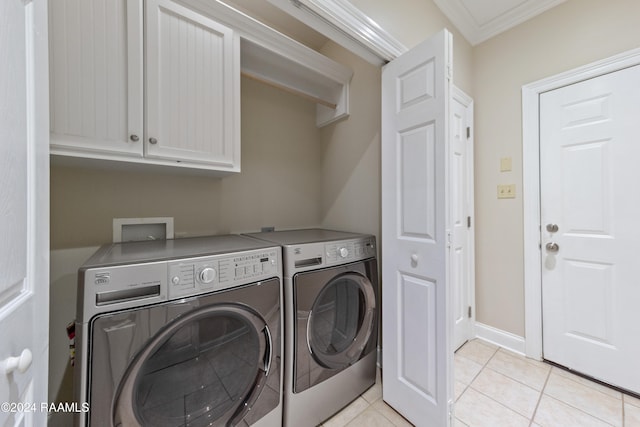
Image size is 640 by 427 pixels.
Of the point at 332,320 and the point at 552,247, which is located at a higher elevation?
the point at 552,247

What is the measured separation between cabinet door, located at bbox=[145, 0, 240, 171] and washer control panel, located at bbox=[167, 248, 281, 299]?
60 centimetres

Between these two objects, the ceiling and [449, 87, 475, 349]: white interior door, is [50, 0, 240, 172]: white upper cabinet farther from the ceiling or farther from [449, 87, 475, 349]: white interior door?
[449, 87, 475, 349]: white interior door

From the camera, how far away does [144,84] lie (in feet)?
3.62

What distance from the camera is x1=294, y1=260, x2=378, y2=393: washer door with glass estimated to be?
3.87 feet

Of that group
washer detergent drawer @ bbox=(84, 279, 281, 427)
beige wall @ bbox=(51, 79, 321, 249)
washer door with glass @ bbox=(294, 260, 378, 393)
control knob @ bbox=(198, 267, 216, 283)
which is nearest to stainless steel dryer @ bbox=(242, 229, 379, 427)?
washer door with glass @ bbox=(294, 260, 378, 393)

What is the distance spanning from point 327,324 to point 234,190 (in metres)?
1.16

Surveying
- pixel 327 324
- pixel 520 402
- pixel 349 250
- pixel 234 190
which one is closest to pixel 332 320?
pixel 327 324

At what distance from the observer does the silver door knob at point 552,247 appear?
175 centimetres

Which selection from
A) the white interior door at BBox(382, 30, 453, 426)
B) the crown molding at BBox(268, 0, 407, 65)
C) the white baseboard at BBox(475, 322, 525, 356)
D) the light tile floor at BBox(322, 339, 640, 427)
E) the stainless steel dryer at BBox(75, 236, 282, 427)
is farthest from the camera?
the white baseboard at BBox(475, 322, 525, 356)

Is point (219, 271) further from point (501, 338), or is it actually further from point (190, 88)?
point (501, 338)

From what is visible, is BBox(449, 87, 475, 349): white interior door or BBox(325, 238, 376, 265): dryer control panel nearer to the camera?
BBox(325, 238, 376, 265): dryer control panel

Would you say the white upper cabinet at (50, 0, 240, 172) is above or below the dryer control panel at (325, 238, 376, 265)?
above

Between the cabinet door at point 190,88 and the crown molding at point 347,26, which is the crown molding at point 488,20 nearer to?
the crown molding at point 347,26

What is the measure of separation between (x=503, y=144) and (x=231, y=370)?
2.52m
